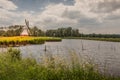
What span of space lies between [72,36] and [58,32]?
1502 centimetres

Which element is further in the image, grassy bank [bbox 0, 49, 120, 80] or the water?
the water

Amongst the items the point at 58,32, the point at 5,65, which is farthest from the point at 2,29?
the point at 5,65

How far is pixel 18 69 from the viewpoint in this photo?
15.1 m

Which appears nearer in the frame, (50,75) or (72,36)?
(50,75)

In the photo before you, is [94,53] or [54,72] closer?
[54,72]

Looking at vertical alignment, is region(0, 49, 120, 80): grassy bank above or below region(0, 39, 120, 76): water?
above

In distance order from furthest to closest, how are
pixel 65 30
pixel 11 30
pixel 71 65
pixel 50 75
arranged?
1. pixel 65 30
2. pixel 11 30
3. pixel 71 65
4. pixel 50 75

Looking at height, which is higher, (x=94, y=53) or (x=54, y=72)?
(x=54, y=72)

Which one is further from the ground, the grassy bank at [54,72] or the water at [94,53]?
the grassy bank at [54,72]

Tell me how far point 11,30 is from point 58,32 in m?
73.0

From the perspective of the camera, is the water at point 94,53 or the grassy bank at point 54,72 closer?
the grassy bank at point 54,72

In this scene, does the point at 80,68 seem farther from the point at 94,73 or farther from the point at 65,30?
the point at 65,30

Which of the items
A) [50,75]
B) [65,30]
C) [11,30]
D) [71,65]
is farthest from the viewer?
[65,30]

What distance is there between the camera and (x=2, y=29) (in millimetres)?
116938
